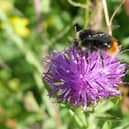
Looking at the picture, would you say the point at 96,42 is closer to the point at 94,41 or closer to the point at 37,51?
the point at 94,41

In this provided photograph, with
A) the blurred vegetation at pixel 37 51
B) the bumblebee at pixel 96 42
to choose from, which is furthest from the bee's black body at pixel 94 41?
the blurred vegetation at pixel 37 51

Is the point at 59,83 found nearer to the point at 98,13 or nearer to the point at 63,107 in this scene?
the point at 63,107

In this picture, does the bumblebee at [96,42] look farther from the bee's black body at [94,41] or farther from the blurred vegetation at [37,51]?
the blurred vegetation at [37,51]

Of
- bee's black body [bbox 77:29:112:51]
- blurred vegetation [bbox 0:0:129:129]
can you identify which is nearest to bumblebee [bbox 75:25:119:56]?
bee's black body [bbox 77:29:112:51]

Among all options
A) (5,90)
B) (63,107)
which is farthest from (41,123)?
(63,107)

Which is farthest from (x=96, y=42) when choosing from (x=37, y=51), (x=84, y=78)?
(x=37, y=51)

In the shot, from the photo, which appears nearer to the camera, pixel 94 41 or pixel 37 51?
pixel 94 41
